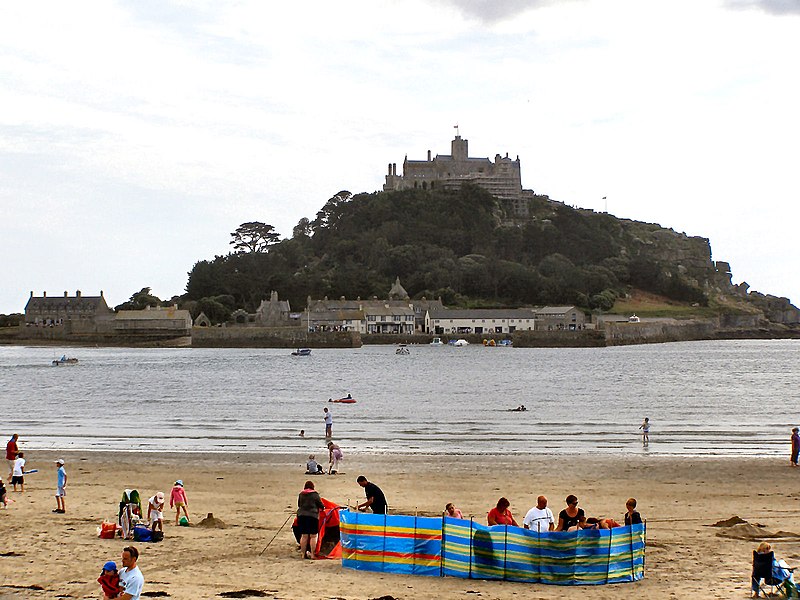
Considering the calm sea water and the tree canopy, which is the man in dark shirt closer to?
the calm sea water

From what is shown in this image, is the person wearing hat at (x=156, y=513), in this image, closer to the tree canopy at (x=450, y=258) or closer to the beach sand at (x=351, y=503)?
the beach sand at (x=351, y=503)

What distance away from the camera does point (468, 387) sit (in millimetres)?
50281

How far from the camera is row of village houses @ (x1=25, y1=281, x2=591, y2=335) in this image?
379 feet

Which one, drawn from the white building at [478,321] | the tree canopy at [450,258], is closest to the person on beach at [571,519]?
the white building at [478,321]

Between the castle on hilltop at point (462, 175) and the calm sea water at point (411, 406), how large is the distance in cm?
8257

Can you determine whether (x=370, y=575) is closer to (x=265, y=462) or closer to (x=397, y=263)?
(x=265, y=462)

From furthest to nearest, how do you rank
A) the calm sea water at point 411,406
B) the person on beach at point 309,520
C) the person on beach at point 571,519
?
the calm sea water at point 411,406 < the person on beach at point 309,520 < the person on beach at point 571,519

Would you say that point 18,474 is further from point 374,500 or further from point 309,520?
point 374,500

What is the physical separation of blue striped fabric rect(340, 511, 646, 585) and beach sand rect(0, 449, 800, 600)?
20cm

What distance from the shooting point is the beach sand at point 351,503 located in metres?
10.9

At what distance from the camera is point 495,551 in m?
11.4

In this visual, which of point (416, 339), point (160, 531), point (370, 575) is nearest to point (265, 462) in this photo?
point (160, 531)

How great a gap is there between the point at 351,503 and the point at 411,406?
22726 mm

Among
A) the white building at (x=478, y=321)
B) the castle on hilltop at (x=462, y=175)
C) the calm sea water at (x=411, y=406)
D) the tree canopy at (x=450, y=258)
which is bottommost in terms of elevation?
the calm sea water at (x=411, y=406)
